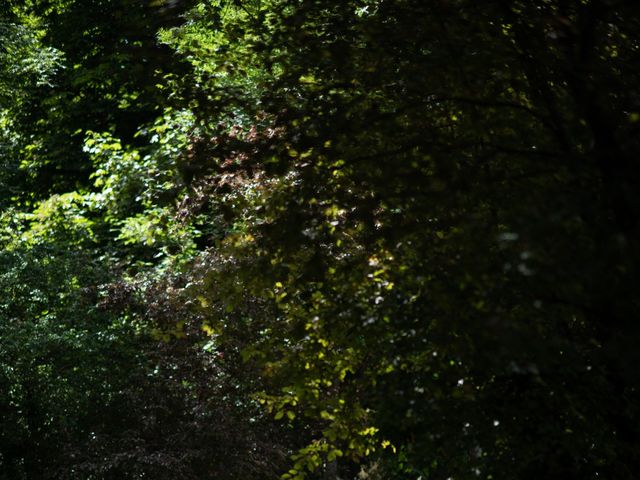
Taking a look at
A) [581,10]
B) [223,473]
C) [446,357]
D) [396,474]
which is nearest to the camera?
[581,10]

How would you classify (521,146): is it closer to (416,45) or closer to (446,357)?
(416,45)

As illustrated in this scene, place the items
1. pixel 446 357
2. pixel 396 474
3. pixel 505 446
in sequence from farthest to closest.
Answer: pixel 396 474 → pixel 505 446 → pixel 446 357

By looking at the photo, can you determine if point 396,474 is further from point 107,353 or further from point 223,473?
point 107,353

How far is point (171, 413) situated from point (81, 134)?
11.0 metres

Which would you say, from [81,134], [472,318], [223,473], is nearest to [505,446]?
[472,318]

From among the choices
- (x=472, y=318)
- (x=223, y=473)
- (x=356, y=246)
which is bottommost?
(x=223, y=473)

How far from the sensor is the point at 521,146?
546 centimetres

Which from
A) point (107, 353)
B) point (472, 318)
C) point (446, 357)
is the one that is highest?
point (472, 318)

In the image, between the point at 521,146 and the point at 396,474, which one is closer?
the point at 521,146

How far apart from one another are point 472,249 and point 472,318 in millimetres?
704

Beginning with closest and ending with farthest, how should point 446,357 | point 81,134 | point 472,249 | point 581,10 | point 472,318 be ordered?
point 581,10, point 472,249, point 472,318, point 446,357, point 81,134

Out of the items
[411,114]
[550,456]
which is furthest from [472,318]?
[411,114]

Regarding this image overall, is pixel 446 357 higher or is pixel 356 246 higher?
pixel 446 357

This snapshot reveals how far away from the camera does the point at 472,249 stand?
4.19 m
